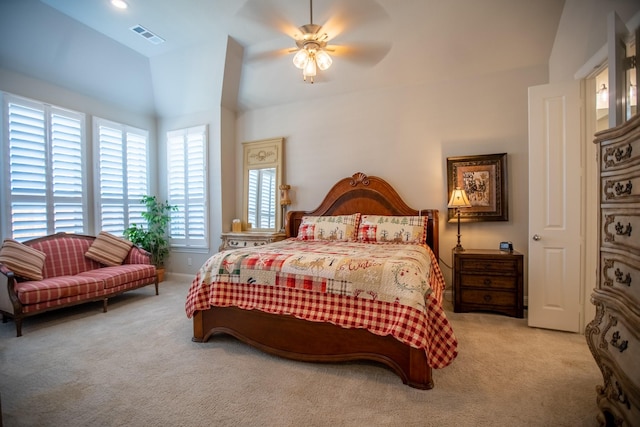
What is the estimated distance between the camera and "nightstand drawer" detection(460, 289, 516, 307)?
3.16m

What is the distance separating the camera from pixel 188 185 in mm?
5113

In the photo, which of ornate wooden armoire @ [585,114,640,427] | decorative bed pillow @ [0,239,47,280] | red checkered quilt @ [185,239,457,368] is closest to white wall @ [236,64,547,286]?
red checkered quilt @ [185,239,457,368]

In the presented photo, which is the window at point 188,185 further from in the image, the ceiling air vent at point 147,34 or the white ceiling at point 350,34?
the ceiling air vent at point 147,34

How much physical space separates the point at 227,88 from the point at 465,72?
3.52m

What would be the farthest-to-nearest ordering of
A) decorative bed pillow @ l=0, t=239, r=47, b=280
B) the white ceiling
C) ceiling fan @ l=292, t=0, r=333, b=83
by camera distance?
1. the white ceiling
2. decorative bed pillow @ l=0, t=239, r=47, b=280
3. ceiling fan @ l=292, t=0, r=333, b=83

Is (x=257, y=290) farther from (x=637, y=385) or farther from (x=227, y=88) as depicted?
(x=227, y=88)

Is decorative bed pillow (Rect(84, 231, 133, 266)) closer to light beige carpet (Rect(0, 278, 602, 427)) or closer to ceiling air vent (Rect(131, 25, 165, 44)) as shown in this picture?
light beige carpet (Rect(0, 278, 602, 427))

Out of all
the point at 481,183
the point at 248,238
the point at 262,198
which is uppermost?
the point at 481,183

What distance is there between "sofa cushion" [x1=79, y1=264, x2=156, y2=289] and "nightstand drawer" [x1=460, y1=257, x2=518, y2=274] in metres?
4.25

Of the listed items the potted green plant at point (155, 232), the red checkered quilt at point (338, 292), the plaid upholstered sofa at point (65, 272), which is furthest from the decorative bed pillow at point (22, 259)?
the red checkered quilt at point (338, 292)

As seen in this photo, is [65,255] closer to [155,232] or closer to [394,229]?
[155,232]

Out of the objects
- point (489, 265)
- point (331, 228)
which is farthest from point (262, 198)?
point (489, 265)

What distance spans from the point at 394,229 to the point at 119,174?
4547 millimetres

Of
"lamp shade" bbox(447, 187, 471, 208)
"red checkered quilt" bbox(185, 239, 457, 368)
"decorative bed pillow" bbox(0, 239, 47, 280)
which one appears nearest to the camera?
"red checkered quilt" bbox(185, 239, 457, 368)
